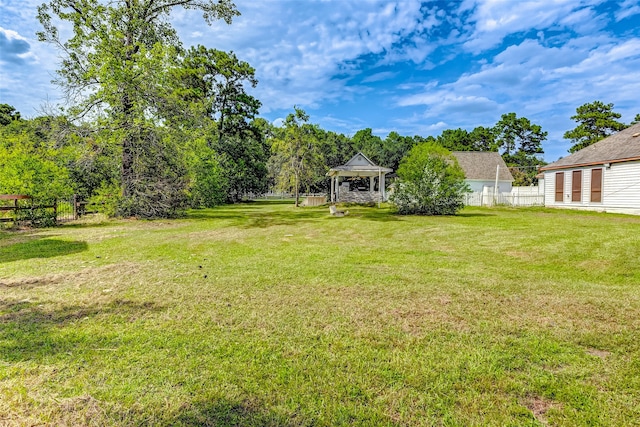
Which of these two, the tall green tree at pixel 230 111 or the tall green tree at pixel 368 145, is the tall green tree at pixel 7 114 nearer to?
the tall green tree at pixel 230 111

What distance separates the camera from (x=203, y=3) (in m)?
18.5

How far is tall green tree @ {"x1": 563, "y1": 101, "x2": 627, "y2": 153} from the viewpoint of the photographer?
114 feet

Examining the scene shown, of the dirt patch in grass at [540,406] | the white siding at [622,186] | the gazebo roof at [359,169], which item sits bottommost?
the dirt patch in grass at [540,406]

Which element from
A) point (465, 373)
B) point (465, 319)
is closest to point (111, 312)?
point (465, 373)

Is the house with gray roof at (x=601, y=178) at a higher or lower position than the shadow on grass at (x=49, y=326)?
higher

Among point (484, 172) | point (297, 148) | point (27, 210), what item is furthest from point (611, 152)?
point (27, 210)

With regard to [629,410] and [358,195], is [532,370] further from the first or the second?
[358,195]

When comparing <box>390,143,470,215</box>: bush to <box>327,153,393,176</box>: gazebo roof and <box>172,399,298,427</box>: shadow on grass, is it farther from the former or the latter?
<box>172,399,298,427</box>: shadow on grass

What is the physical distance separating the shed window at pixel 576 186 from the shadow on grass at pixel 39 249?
902 inches

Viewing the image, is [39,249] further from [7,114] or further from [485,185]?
[7,114]

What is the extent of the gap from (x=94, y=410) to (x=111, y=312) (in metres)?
1.96

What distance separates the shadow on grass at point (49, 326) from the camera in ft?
9.46

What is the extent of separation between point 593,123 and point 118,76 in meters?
44.0

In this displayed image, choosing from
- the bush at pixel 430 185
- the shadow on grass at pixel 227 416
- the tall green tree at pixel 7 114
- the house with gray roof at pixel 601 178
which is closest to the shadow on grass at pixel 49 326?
the shadow on grass at pixel 227 416
